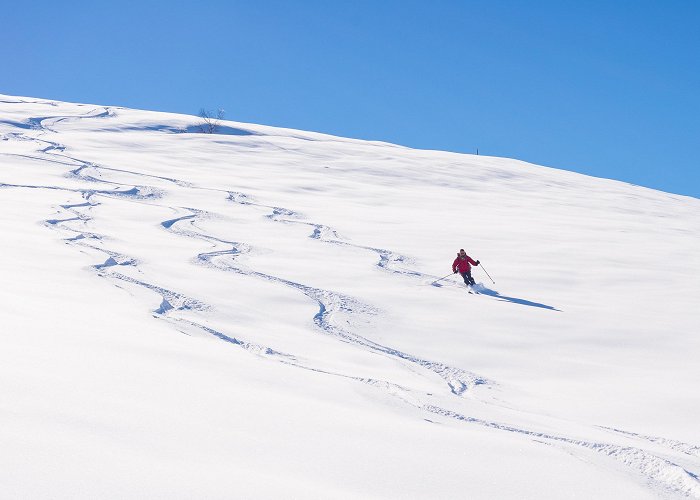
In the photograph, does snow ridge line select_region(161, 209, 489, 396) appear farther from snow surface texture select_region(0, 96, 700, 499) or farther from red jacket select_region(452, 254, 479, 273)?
red jacket select_region(452, 254, 479, 273)

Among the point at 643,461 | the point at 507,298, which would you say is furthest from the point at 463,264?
the point at 643,461

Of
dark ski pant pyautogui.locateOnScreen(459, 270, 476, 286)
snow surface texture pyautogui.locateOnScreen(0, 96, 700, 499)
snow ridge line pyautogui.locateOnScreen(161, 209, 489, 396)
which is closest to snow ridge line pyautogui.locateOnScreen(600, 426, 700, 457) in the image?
snow surface texture pyautogui.locateOnScreen(0, 96, 700, 499)

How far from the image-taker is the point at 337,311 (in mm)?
9961

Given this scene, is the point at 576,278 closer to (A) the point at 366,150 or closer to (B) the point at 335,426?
(B) the point at 335,426

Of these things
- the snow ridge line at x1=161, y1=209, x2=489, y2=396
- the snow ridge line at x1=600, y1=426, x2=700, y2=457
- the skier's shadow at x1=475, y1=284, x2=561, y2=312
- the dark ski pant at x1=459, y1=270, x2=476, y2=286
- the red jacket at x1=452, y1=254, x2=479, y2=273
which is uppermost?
the red jacket at x1=452, y1=254, x2=479, y2=273

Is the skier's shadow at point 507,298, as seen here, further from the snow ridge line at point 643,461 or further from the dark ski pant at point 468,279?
the snow ridge line at point 643,461

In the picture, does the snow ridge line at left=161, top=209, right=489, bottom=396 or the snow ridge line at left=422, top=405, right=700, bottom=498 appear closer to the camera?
the snow ridge line at left=422, top=405, right=700, bottom=498

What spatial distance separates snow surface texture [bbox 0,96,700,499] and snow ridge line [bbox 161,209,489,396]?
0.06 metres

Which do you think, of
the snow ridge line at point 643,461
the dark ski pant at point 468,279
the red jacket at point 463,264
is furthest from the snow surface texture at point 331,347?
the red jacket at point 463,264

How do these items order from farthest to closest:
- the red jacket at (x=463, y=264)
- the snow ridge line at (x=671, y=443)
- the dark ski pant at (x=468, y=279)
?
the red jacket at (x=463, y=264) < the dark ski pant at (x=468, y=279) < the snow ridge line at (x=671, y=443)

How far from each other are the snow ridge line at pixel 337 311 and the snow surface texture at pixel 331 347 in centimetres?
6

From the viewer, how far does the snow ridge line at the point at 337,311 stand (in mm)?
7625

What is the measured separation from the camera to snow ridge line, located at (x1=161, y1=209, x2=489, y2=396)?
7.62 m

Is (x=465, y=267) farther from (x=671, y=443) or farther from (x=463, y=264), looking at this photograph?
(x=671, y=443)
